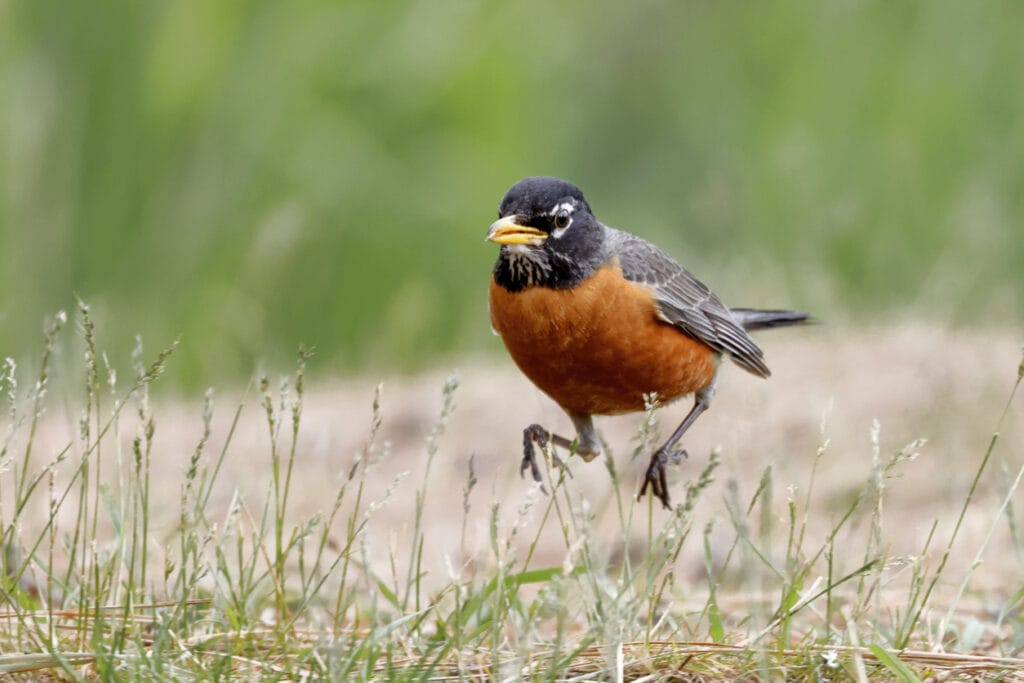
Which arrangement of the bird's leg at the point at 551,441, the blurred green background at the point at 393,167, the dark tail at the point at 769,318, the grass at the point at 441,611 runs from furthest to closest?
the blurred green background at the point at 393,167, the dark tail at the point at 769,318, the bird's leg at the point at 551,441, the grass at the point at 441,611

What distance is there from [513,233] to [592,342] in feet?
1.25

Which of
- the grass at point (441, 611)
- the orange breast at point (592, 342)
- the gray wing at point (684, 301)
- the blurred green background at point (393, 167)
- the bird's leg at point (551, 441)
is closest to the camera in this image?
the grass at point (441, 611)

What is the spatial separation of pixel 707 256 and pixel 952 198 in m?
1.96

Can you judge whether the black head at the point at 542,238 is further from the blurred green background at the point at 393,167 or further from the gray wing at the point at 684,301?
the blurred green background at the point at 393,167

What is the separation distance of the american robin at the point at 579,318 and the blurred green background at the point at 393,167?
3.51 meters

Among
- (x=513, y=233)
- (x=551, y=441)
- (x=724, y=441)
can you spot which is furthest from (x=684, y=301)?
(x=724, y=441)

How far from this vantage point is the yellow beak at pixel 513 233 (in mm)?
4215

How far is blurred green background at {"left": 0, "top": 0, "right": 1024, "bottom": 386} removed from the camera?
8.98 metres

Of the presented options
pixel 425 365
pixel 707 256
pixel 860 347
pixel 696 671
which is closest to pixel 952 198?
pixel 707 256

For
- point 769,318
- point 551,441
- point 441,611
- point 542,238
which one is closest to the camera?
point 441,611

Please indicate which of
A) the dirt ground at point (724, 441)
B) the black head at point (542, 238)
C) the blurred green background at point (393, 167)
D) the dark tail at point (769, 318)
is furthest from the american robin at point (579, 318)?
the blurred green background at point (393, 167)

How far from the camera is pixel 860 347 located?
7723 mm

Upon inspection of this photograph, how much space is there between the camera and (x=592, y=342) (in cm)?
434

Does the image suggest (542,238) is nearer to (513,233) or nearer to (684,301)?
(513,233)
